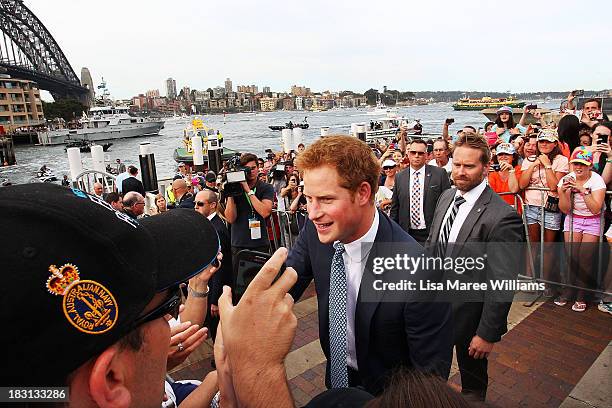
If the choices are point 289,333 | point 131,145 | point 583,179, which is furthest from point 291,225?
point 131,145

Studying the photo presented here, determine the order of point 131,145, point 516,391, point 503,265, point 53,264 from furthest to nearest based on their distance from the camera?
point 131,145, point 516,391, point 503,265, point 53,264

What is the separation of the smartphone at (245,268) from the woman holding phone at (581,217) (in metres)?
4.02

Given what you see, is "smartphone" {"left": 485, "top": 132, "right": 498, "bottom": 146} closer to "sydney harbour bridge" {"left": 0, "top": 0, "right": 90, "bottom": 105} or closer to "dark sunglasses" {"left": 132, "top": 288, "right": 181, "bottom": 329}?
"dark sunglasses" {"left": 132, "top": 288, "right": 181, "bottom": 329}

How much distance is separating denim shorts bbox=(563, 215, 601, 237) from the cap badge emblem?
522 centimetres

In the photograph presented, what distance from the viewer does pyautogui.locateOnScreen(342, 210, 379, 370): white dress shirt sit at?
6.17 ft

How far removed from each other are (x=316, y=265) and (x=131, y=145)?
67719mm

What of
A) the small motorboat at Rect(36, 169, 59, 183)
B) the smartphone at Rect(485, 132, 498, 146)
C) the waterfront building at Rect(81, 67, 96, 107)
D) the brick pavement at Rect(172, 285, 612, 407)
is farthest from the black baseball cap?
the waterfront building at Rect(81, 67, 96, 107)

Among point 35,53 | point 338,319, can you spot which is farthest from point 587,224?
A: point 35,53

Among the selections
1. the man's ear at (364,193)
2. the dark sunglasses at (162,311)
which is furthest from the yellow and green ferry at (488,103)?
the dark sunglasses at (162,311)

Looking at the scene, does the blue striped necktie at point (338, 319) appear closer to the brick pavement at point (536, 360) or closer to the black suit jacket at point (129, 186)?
the brick pavement at point (536, 360)

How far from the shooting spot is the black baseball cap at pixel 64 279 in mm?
661

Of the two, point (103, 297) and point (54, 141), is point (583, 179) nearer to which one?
point (103, 297)

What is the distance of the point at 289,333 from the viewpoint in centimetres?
101

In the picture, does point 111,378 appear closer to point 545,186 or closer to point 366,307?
point 366,307
